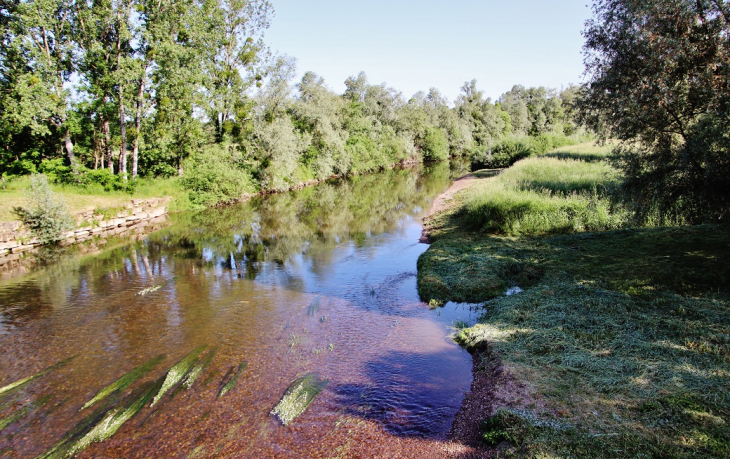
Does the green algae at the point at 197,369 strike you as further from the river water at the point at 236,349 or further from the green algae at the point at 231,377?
the green algae at the point at 231,377

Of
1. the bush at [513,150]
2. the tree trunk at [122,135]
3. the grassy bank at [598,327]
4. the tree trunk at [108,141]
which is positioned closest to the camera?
the grassy bank at [598,327]

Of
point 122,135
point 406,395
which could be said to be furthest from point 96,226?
point 406,395

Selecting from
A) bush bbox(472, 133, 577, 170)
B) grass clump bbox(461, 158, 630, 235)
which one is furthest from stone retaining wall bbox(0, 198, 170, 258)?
bush bbox(472, 133, 577, 170)

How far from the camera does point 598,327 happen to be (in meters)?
8.77

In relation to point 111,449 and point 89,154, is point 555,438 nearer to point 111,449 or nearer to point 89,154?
point 111,449

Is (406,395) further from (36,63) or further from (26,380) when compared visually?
(36,63)

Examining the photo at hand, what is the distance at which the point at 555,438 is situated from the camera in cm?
578

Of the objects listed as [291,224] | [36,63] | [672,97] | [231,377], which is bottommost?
[231,377]

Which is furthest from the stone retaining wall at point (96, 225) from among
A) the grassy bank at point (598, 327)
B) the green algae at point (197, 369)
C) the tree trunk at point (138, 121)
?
the grassy bank at point (598, 327)

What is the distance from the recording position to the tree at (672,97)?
32.0 feet

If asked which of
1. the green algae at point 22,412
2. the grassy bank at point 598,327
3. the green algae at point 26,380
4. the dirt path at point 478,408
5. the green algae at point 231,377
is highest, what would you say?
the grassy bank at point 598,327

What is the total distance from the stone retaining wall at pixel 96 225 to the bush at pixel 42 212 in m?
0.39

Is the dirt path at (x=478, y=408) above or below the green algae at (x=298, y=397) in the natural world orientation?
above

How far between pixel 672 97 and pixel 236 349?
13167 mm
